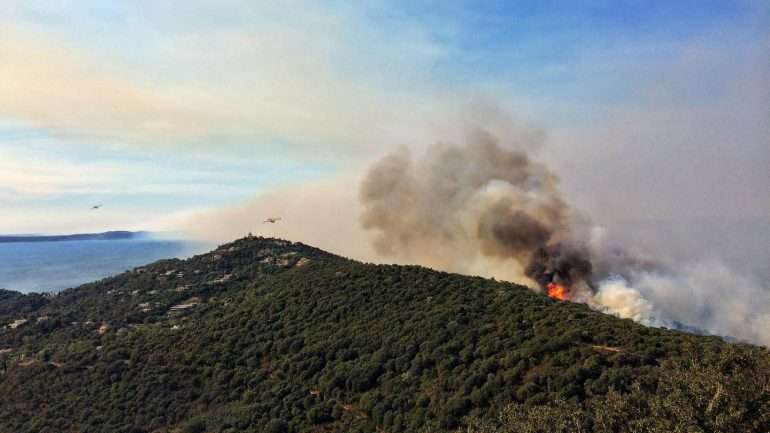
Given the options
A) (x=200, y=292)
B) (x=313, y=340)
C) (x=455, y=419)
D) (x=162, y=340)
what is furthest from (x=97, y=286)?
(x=455, y=419)

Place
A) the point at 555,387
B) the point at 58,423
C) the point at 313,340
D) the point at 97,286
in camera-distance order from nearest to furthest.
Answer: the point at 555,387 < the point at 58,423 < the point at 313,340 < the point at 97,286

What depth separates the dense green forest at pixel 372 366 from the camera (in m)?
34.0

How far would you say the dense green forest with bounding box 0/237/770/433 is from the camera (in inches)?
1340

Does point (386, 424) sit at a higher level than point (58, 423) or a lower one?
higher

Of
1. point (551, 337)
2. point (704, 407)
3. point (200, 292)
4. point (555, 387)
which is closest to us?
point (704, 407)

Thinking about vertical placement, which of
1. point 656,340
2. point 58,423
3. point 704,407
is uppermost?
point 656,340

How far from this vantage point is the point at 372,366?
54000 mm

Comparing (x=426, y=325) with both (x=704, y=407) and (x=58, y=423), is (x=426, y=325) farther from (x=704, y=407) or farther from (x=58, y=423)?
(x=58, y=423)

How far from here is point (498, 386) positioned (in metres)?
42.5

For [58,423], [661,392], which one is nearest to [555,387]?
[661,392]

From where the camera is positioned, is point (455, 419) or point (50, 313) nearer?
point (455, 419)

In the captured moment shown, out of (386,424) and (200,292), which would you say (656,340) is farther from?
(200,292)

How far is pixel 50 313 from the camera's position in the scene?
10969 centimetres

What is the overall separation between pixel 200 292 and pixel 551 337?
8266cm
